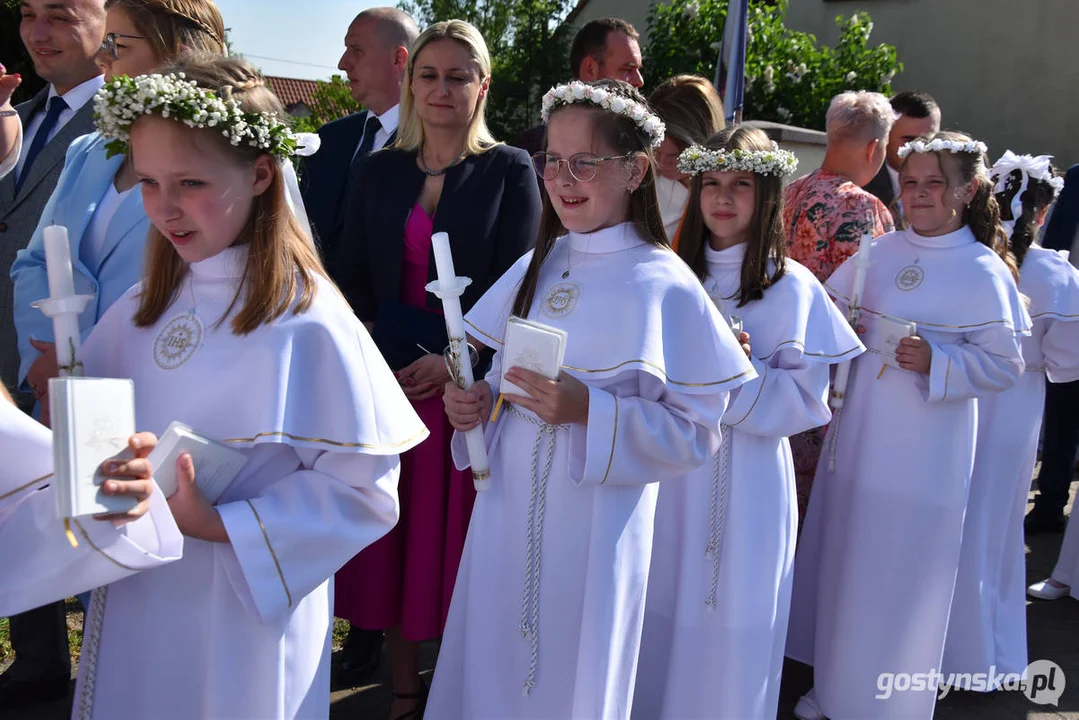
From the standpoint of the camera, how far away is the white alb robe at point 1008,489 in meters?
4.54

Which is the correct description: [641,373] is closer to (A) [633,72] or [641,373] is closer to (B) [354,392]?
(B) [354,392]

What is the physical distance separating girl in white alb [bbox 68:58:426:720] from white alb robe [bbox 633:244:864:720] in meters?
1.50

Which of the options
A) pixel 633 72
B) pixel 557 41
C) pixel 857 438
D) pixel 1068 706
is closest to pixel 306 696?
pixel 857 438

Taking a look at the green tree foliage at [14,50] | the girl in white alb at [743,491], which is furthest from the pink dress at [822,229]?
the green tree foliage at [14,50]

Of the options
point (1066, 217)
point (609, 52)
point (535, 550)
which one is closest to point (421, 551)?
point (535, 550)

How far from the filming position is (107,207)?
3240 millimetres

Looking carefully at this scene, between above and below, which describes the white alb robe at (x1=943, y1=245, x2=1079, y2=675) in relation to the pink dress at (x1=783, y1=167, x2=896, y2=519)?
below

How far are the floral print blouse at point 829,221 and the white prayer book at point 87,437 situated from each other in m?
3.67

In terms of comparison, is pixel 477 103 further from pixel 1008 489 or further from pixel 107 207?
pixel 1008 489

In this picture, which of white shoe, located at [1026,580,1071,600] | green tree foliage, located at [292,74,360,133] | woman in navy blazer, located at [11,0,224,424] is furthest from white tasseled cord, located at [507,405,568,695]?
green tree foliage, located at [292,74,360,133]

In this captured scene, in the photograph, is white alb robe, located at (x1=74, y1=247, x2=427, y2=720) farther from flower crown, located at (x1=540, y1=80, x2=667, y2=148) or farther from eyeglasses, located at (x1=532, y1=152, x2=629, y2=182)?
flower crown, located at (x1=540, y1=80, x2=667, y2=148)

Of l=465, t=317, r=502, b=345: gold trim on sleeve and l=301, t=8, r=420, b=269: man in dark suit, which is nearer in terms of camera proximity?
l=465, t=317, r=502, b=345: gold trim on sleeve

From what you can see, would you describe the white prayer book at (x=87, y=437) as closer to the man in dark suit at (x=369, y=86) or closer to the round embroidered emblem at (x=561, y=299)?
the round embroidered emblem at (x=561, y=299)

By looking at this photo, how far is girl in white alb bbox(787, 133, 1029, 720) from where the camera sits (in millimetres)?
4039
